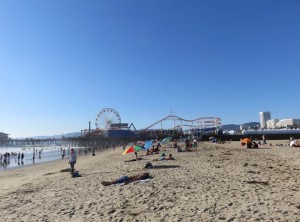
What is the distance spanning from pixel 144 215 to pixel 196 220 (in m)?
1.32

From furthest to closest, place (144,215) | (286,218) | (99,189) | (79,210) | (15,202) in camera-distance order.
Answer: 1. (99,189)
2. (15,202)
3. (79,210)
4. (144,215)
5. (286,218)

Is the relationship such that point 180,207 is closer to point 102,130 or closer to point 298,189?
point 298,189

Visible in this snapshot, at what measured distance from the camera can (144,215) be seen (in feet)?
21.9

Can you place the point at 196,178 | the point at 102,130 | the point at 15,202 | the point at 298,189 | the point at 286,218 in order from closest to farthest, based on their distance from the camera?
the point at 286,218, the point at 298,189, the point at 15,202, the point at 196,178, the point at 102,130

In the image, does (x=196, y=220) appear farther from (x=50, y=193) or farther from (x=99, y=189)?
(x=50, y=193)

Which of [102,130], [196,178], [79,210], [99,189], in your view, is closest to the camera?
[79,210]

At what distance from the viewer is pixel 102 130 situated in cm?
10750

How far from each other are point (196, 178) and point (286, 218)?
5.02 metres

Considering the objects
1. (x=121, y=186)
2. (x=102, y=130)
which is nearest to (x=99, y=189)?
(x=121, y=186)

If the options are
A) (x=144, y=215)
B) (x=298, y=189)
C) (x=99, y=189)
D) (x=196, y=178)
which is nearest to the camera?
(x=144, y=215)

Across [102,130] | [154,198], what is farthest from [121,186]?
[102,130]

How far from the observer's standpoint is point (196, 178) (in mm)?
10727

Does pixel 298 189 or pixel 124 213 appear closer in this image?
pixel 124 213

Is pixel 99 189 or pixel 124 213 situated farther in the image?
pixel 99 189
